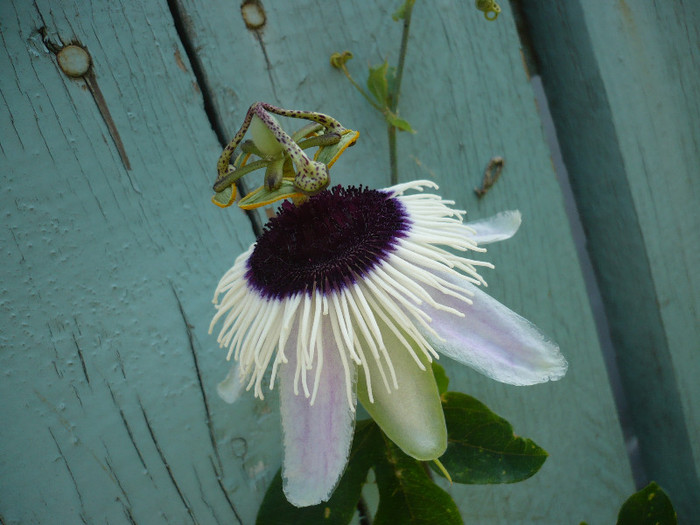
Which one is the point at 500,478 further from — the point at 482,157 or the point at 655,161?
the point at 655,161

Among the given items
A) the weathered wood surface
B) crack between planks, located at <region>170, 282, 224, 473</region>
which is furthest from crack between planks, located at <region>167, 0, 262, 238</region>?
crack between planks, located at <region>170, 282, 224, 473</region>

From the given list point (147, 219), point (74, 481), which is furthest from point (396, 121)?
point (74, 481)

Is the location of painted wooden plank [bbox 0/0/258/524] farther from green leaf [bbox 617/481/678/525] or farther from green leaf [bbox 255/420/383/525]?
green leaf [bbox 617/481/678/525]

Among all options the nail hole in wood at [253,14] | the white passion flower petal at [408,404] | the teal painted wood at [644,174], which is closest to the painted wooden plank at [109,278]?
the nail hole in wood at [253,14]

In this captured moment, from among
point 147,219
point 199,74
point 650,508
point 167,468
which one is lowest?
point 650,508

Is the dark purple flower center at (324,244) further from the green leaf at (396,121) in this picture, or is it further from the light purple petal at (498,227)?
the green leaf at (396,121)

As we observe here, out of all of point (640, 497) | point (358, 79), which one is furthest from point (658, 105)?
point (640, 497)

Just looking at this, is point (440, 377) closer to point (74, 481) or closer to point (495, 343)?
point (495, 343)
